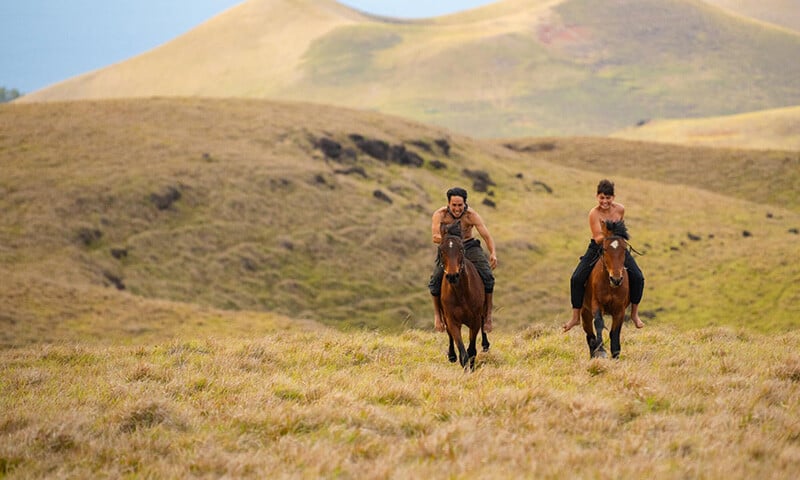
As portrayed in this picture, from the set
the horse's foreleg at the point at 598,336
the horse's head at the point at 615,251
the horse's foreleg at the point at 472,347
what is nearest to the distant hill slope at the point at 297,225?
the horse's foreleg at the point at 598,336

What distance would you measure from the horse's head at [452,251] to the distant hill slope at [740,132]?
153008mm

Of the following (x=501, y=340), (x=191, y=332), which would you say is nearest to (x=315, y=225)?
(x=191, y=332)

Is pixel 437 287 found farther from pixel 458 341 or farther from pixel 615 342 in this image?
pixel 615 342

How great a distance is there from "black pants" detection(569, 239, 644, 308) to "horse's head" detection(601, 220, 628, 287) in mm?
427

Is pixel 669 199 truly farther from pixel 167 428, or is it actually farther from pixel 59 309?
pixel 167 428

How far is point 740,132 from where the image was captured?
174 m

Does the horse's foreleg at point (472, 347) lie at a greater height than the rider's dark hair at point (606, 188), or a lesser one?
lesser

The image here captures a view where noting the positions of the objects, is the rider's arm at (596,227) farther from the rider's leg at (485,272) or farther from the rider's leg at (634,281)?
the rider's leg at (485,272)

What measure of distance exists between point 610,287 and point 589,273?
64 centimetres

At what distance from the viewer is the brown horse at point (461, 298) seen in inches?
515

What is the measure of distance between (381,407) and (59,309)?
42799 mm

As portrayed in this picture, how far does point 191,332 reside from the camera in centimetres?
4675

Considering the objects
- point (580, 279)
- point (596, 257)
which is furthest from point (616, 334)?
point (596, 257)

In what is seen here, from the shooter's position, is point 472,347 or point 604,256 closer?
point 472,347
